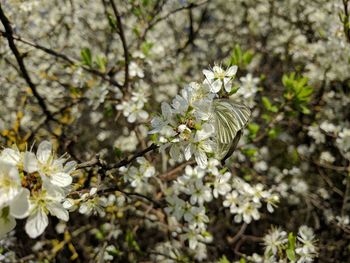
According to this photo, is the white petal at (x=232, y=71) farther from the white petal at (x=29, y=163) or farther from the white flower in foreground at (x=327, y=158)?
the white flower in foreground at (x=327, y=158)

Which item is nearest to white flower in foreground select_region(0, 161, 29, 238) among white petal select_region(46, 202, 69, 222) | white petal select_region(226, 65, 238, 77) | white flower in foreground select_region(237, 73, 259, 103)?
white petal select_region(46, 202, 69, 222)

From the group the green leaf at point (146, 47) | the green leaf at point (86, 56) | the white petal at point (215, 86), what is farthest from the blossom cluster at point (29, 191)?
the green leaf at point (146, 47)

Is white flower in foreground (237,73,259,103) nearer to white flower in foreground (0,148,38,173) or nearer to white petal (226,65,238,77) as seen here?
white petal (226,65,238,77)

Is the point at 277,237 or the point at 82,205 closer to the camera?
the point at 82,205

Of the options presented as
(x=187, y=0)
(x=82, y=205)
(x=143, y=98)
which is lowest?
(x=82, y=205)

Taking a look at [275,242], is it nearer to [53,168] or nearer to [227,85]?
[227,85]

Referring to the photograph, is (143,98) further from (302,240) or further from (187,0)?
(302,240)

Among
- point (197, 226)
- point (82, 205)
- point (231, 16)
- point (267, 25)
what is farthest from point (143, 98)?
point (231, 16)
